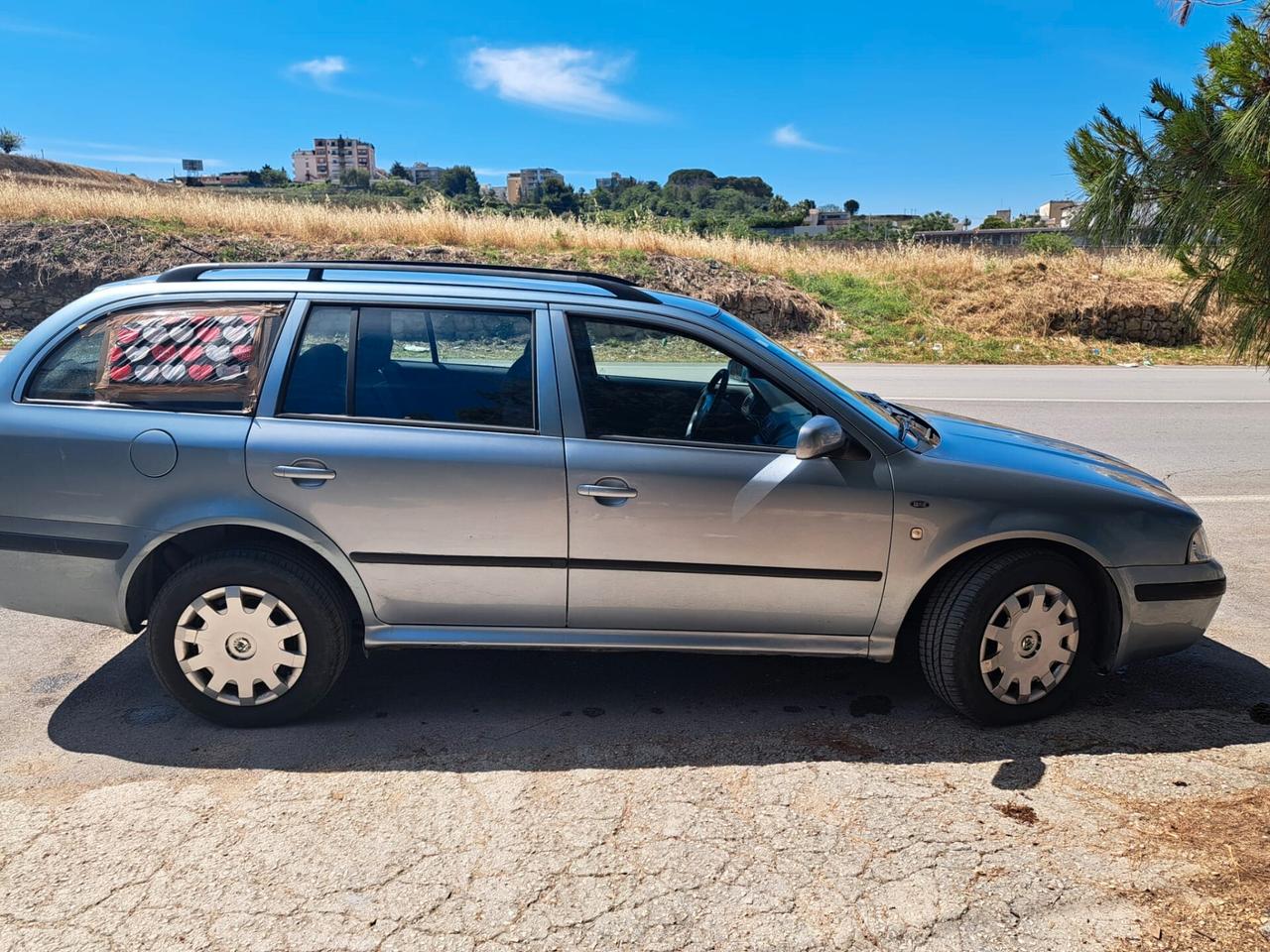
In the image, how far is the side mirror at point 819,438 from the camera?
→ 11.8 ft

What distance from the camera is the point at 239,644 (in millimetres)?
3658

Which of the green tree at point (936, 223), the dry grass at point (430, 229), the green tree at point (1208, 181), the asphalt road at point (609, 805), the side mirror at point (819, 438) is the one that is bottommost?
the asphalt road at point (609, 805)

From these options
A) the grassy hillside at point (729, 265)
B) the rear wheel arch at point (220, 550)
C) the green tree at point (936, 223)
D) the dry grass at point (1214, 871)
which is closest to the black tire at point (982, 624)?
the dry grass at point (1214, 871)

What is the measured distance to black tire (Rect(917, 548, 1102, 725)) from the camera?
368 centimetres

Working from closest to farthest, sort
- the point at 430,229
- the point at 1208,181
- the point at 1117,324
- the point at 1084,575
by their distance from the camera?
1. the point at 1208,181
2. the point at 1084,575
3. the point at 1117,324
4. the point at 430,229

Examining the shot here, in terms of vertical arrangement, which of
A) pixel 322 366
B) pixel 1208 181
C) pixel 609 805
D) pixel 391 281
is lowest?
pixel 609 805

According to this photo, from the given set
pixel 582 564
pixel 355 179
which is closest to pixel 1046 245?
pixel 582 564

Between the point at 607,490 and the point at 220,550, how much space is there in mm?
1487

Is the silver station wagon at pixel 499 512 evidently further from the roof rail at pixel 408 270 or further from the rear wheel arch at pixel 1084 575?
the roof rail at pixel 408 270

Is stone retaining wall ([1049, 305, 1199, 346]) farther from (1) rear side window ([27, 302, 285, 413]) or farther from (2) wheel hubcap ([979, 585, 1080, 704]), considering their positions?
(1) rear side window ([27, 302, 285, 413])

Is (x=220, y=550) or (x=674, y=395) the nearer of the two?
(x=220, y=550)

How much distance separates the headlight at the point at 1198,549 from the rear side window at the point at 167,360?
148 inches

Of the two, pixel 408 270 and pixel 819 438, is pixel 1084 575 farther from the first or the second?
pixel 408 270

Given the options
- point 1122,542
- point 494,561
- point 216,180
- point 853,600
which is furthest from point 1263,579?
point 216,180
